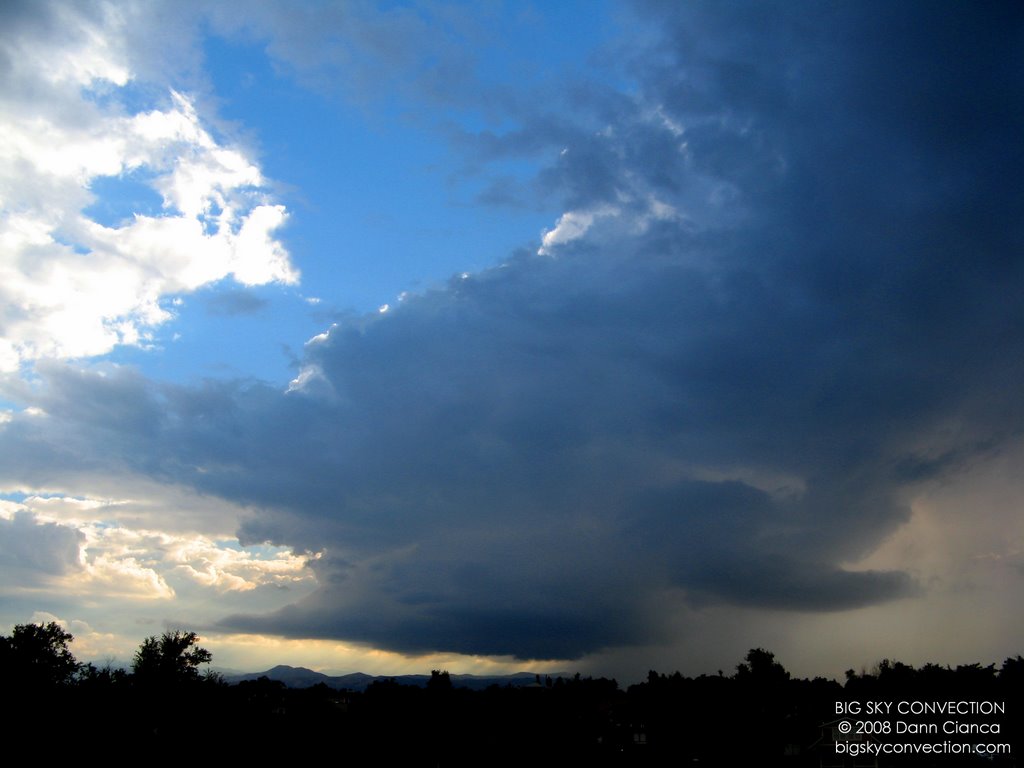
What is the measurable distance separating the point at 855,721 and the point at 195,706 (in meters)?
73.7

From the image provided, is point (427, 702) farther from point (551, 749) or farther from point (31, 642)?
point (31, 642)

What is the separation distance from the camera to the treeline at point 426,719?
261 ft

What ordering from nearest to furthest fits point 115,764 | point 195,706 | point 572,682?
1. point 115,764
2. point 195,706
3. point 572,682

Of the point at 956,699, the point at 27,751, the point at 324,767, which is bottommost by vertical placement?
the point at 324,767

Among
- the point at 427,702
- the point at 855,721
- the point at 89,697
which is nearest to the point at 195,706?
the point at 89,697

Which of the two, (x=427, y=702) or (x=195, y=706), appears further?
(x=427, y=702)

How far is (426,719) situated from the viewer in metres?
111

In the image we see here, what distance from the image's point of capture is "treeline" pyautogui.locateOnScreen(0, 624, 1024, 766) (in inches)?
3135

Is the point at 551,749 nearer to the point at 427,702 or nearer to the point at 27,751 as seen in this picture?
the point at 427,702

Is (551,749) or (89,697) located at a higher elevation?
(89,697)

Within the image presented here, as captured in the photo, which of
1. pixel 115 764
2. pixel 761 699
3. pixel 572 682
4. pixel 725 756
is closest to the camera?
pixel 115 764

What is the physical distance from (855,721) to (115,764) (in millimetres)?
71184

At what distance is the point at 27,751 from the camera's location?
7088 centimetres

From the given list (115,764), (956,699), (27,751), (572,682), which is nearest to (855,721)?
(956,699)
